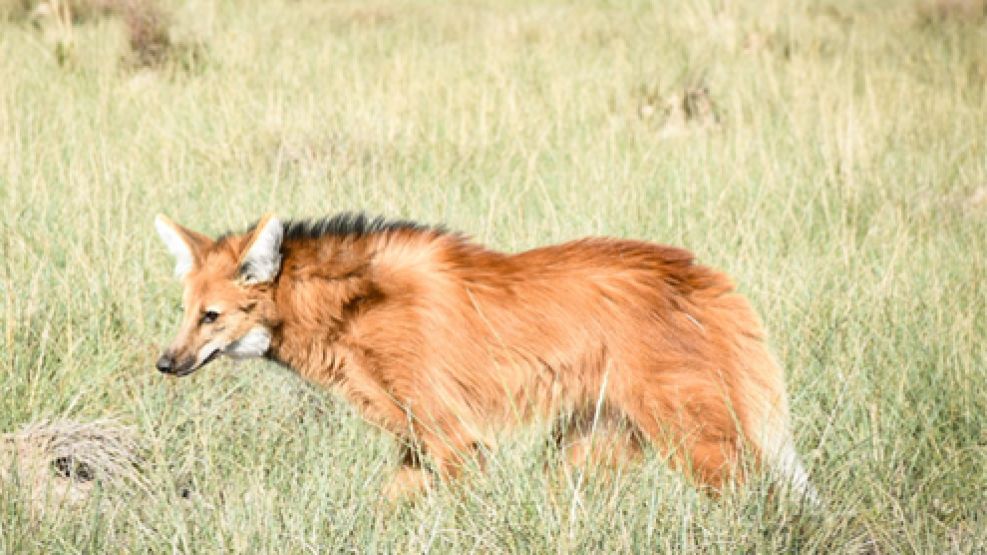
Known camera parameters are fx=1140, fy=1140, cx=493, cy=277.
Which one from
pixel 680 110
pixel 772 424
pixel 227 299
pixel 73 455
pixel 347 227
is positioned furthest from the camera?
pixel 680 110

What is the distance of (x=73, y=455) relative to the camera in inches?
118

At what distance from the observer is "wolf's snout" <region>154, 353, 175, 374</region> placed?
10.0ft

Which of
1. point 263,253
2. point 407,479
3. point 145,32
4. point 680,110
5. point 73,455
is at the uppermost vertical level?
point 145,32

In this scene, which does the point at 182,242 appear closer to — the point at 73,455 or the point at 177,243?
the point at 177,243

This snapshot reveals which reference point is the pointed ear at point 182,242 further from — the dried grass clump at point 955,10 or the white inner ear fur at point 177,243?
the dried grass clump at point 955,10

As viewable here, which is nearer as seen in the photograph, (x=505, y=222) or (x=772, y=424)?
(x=772, y=424)

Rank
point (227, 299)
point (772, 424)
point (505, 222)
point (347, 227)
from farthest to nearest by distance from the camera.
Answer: point (505, 222) → point (347, 227) → point (227, 299) → point (772, 424)

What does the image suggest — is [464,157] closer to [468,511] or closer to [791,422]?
[791,422]

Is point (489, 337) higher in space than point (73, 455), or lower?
higher

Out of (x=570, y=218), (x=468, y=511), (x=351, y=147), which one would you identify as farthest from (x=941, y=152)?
(x=468, y=511)

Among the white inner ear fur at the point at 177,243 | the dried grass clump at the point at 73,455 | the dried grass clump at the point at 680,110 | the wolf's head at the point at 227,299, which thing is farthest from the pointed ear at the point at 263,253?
the dried grass clump at the point at 680,110

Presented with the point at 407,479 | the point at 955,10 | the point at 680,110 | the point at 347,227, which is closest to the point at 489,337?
the point at 407,479

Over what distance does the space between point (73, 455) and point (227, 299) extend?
1.86ft

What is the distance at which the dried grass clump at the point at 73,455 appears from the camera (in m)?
2.83
